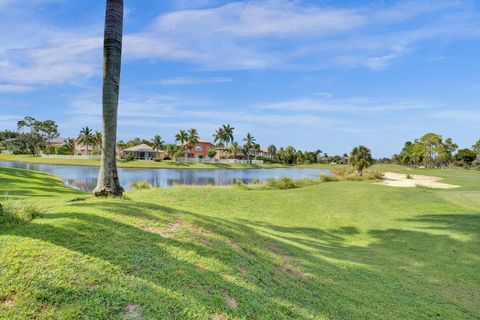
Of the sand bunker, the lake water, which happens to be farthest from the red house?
the sand bunker

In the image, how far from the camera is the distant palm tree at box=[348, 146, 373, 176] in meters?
45.6

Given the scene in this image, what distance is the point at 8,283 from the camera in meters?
3.45

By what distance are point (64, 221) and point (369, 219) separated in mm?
13768

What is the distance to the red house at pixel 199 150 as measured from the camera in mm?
93750

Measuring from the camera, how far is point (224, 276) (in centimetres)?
471

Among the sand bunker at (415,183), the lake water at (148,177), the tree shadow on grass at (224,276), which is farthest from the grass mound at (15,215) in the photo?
the sand bunker at (415,183)

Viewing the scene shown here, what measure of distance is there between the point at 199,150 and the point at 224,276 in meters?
90.9

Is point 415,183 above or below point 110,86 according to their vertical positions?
below

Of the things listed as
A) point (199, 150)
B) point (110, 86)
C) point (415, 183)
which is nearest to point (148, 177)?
point (415, 183)

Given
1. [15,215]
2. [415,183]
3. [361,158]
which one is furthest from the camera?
[361,158]

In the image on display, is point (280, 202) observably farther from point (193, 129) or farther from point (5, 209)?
point (193, 129)

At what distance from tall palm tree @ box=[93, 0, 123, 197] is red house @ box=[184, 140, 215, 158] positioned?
84.5 metres

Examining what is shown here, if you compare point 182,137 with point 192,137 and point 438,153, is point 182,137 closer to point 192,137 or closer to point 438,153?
point 192,137

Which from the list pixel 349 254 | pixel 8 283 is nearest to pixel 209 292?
pixel 8 283
